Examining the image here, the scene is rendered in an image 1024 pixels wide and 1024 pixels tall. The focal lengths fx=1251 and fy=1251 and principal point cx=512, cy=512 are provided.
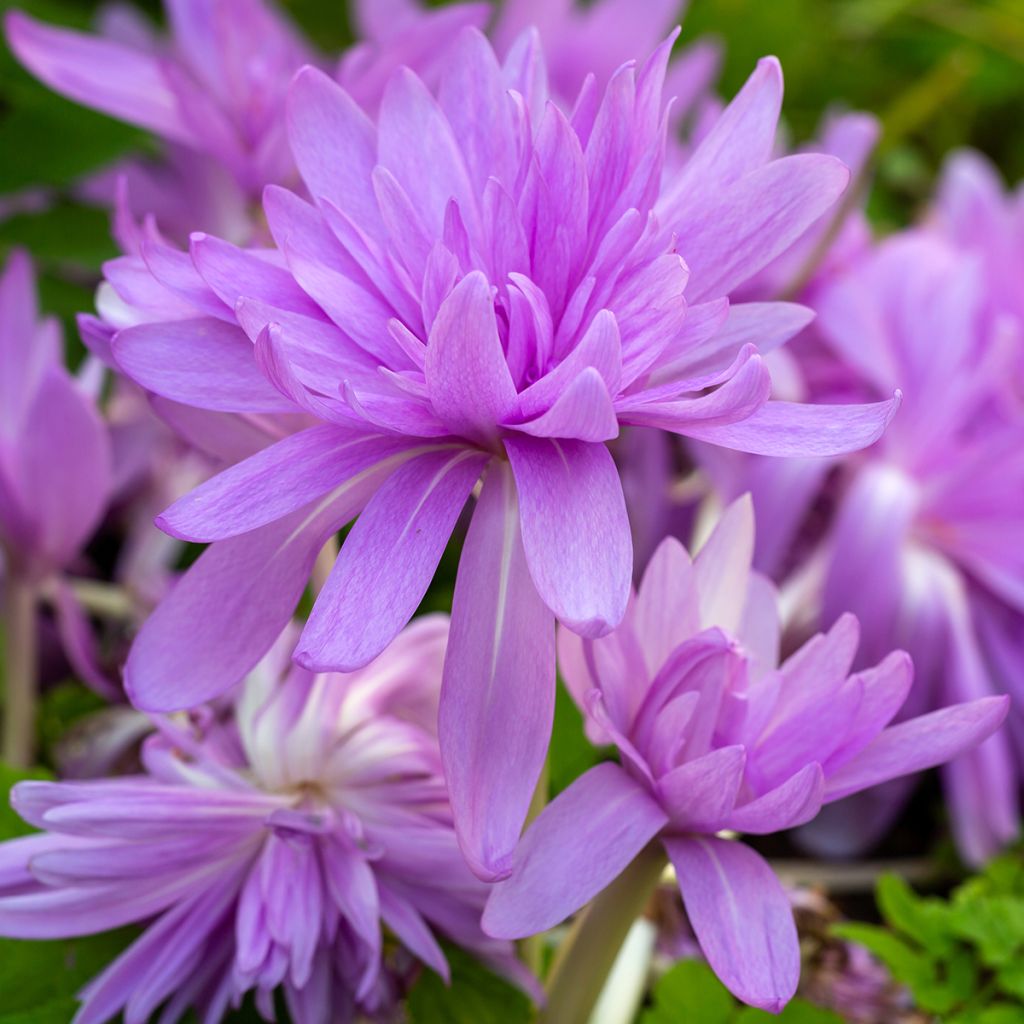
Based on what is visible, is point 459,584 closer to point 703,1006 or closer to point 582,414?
point 582,414

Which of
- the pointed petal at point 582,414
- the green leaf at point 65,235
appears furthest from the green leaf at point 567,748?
the green leaf at point 65,235

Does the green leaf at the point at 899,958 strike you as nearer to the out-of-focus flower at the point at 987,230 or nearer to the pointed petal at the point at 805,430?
the pointed petal at the point at 805,430

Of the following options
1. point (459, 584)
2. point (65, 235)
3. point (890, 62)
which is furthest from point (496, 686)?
point (890, 62)

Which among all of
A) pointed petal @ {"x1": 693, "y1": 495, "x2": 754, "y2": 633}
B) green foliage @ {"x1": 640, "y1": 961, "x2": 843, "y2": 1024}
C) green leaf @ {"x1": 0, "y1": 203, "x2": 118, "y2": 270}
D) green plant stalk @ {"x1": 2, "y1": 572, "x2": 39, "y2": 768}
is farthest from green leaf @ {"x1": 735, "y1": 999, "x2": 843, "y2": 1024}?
green leaf @ {"x1": 0, "y1": 203, "x2": 118, "y2": 270}

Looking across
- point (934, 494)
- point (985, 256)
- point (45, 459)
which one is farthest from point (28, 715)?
point (985, 256)

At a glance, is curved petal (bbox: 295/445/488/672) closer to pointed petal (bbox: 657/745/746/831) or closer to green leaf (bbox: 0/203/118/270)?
pointed petal (bbox: 657/745/746/831)

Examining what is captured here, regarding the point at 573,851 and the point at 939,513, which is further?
the point at 939,513
